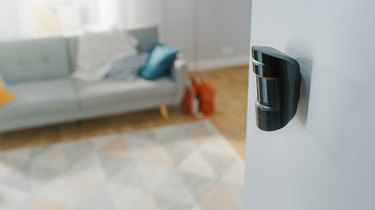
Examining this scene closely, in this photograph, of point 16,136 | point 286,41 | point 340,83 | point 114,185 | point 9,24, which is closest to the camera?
point 340,83

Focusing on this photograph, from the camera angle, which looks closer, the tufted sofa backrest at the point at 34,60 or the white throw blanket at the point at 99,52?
the tufted sofa backrest at the point at 34,60

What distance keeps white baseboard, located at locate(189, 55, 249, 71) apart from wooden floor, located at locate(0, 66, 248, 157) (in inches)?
31.6

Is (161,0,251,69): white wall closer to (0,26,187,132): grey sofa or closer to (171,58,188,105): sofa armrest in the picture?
(0,26,187,132): grey sofa

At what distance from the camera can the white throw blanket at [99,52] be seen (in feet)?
Result: 13.4

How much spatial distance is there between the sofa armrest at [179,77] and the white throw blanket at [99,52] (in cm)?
47

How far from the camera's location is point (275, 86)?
127 cm

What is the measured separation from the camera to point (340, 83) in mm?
1142

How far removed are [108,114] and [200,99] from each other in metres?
0.92

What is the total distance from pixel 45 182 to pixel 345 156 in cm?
262

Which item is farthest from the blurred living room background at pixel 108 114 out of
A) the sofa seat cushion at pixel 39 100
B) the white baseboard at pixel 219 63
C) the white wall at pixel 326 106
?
the white wall at pixel 326 106

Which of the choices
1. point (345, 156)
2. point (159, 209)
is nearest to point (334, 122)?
point (345, 156)

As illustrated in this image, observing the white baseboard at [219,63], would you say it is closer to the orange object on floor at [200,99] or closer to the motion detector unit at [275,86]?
the orange object on floor at [200,99]

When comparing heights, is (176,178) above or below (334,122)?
below

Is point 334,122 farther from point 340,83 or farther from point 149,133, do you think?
point 149,133
